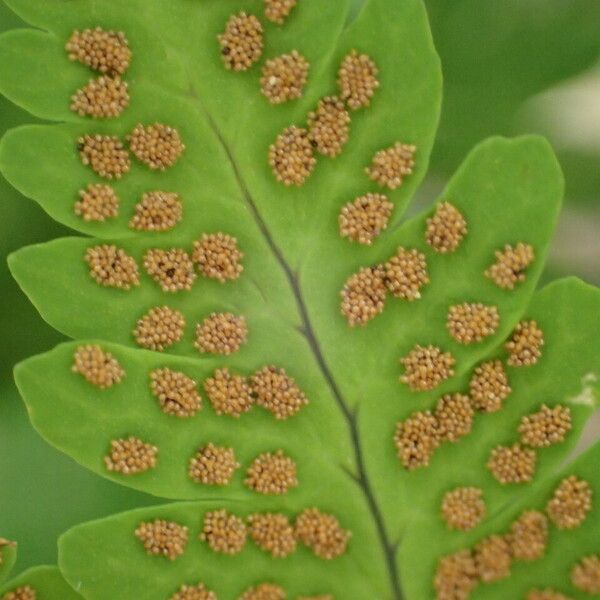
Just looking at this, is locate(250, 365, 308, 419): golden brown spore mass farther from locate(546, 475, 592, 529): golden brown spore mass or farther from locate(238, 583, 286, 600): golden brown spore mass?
locate(546, 475, 592, 529): golden brown spore mass

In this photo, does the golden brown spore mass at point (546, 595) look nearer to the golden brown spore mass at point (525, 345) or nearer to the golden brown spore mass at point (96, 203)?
the golden brown spore mass at point (525, 345)

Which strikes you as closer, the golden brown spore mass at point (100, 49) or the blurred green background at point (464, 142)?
the golden brown spore mass at point (100, 49)

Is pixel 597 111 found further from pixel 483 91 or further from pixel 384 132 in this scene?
pixel 384 132

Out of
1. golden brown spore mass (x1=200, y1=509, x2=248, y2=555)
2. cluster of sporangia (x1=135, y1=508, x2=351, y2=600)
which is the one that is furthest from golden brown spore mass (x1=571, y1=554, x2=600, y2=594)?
golden brown spore mass (x1=200, y1=509, x2=248, y2=555)

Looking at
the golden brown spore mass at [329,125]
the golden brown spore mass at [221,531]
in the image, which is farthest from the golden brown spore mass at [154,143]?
the golden brown spore mass at [221,531]

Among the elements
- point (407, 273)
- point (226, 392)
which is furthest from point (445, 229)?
point (226, 392)

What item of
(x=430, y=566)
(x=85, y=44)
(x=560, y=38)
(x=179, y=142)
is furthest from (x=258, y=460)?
(x=560, y=38)
